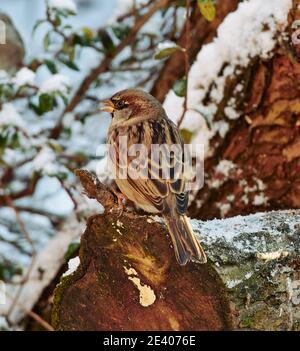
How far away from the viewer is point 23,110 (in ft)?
14.0

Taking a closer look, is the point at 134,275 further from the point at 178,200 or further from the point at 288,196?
the point at 288,196

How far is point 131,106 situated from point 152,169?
46 centimetres

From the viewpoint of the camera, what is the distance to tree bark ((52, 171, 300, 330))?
2.08m

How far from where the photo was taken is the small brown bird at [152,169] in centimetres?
210

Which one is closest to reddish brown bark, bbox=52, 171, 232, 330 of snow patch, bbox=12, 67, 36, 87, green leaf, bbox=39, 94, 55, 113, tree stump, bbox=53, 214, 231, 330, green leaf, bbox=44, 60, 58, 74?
tree stump, bbox=53, 214, 231, 330

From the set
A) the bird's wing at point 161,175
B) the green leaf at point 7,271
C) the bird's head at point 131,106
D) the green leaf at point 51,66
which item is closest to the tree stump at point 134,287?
the bird's wing at point 161,175

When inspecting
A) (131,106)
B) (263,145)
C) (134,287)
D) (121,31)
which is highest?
(121,31)

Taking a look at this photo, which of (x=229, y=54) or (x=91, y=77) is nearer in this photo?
(x=229, y=54)

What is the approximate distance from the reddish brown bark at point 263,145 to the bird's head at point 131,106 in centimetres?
42

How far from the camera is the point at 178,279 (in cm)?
214

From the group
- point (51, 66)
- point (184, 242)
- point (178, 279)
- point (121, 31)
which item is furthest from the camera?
point (121, 31)

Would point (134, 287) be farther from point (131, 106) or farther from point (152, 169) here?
point (131, 106)

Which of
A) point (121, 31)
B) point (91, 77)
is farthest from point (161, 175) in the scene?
point (91, 77)
